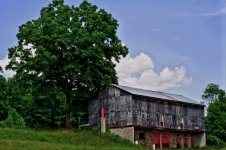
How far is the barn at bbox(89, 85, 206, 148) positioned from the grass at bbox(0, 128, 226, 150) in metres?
4.23

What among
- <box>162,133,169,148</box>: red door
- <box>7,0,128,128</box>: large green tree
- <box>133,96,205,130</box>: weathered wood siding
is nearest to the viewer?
<box>7,0,128,128</box>: large green tree

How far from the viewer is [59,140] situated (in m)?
48.3

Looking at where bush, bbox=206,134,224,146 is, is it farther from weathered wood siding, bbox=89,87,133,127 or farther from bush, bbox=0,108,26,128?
bush, bbox=0,108,26,128

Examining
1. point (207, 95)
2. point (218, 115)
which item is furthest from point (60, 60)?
point (207, 95)

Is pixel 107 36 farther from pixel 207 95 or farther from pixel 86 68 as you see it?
pixel 207 95

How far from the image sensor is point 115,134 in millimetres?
60250

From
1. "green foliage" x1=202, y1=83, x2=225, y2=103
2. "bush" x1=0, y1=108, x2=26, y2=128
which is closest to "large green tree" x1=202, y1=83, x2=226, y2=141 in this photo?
"green foliage" x1=202, y1=83, x2=225, y2=103

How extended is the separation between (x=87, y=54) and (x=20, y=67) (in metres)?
7.97

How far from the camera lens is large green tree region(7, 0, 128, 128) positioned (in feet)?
A: 182

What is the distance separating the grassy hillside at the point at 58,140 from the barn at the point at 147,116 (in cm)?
441

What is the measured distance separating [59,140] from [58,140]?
13 cm

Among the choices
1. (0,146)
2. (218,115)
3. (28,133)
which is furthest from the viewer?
(218,115)

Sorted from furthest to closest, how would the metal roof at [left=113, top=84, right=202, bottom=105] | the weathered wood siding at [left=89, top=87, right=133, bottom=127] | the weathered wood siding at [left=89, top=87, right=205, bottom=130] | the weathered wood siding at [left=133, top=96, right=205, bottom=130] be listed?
the metal roof at [left=113, top=84, right=202, bottom=105] → the weathered wood siding at [left=133, top=96, right=205, bottom=130] → the weathered wood siding at [left=89, top=87, right=205, bottom=130] → the weathered wood siding at [left=89, top=87, right=133, bottom=127]

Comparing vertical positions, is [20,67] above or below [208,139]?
above
